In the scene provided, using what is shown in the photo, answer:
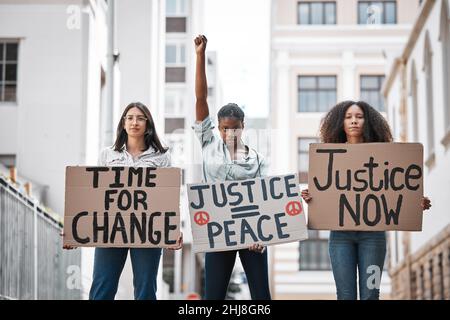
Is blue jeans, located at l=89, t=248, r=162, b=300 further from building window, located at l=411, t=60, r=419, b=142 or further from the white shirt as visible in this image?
building window, located at l=411, t=60, r=419, b=142

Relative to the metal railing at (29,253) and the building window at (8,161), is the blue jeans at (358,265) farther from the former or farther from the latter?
the building window at (8,161)

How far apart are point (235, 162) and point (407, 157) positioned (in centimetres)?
98

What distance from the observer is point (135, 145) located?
6.41 metres

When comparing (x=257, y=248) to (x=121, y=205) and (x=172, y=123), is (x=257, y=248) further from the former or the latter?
(x=172, y=123)

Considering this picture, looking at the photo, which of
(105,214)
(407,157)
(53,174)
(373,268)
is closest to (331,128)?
(407,157)

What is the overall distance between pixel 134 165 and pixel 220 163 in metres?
0.49

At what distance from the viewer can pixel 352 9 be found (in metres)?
30.1

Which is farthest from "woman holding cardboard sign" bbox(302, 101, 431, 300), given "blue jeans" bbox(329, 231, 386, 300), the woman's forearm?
the woman's forearm

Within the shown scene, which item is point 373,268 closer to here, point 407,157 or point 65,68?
point 407,157

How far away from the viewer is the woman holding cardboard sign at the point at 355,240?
19.8ft

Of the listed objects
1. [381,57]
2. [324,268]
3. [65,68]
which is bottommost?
[324,268]

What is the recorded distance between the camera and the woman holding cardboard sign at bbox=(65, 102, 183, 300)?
20.0 ft

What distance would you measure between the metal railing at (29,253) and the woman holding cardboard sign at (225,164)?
9.77ft

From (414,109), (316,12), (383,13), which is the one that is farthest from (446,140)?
(316,12)
